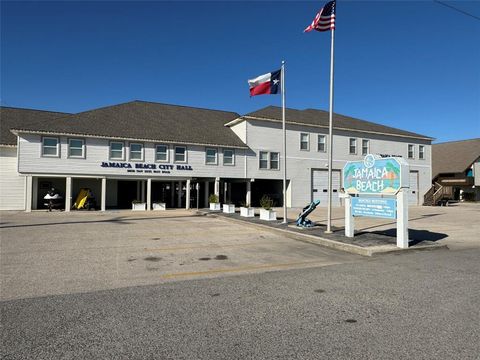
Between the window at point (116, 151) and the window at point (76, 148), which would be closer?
the window at point (76, 148)

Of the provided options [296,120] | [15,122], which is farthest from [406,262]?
[15,122]

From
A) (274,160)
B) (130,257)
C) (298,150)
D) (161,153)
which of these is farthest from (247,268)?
(298,150)

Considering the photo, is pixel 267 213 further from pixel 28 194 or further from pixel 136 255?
pixel 28 194

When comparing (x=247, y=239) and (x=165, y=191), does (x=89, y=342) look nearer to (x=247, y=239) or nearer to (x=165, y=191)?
(x=247, y=239)

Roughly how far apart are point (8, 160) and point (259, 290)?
84.0 feet

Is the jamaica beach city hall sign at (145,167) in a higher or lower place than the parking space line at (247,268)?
higher

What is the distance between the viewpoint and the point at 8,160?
82.5ft

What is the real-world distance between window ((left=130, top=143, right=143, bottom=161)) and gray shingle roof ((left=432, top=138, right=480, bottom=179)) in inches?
1569

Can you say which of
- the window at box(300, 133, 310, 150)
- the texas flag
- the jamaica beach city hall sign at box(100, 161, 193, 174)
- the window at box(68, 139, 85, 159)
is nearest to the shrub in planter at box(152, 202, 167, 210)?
the jamaica beach city hall sign at box(100, 161, 193, 174)

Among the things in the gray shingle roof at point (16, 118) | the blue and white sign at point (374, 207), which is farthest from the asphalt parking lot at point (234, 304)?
the gray shingle roof at point (16, 118)

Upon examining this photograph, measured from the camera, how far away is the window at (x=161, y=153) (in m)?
26.3

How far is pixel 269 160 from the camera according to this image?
3028 cm

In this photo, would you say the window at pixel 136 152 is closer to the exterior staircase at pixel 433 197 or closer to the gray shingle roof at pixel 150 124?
the gray shingle roof at pixel 150 124

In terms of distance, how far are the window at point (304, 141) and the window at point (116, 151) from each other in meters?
15.2
